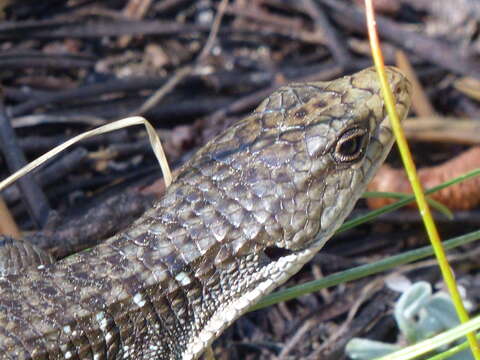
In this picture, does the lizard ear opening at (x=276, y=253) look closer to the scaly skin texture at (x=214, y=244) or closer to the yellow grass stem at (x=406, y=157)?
the scaly skin texture at (x=214, y=244)

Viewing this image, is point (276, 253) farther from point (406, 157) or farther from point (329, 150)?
point (406, 157)

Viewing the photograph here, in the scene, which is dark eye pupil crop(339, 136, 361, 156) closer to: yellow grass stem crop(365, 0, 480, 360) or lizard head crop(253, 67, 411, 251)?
lizard head crop(253, 67, 411, 251)

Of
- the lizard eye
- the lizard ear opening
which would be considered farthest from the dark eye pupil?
the lizard ear opening

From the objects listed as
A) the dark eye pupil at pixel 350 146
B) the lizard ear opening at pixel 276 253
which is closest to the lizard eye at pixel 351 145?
the dark eye pupil at pixel 350 146

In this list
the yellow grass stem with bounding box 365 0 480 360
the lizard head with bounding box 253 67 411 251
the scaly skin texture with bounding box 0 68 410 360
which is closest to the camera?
the yellow grass stem with bounding box 365 0 480 360

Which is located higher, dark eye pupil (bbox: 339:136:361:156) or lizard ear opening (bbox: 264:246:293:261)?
dark eye pupil (bbox: 339:136:361:156)

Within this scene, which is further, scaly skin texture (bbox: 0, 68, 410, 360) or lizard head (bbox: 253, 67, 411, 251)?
lizard head (bbox: 253, 67, 411, 251)

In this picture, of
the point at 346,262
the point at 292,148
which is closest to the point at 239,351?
the point at 346,262

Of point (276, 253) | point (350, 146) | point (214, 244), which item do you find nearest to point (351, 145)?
point (350, 146)
